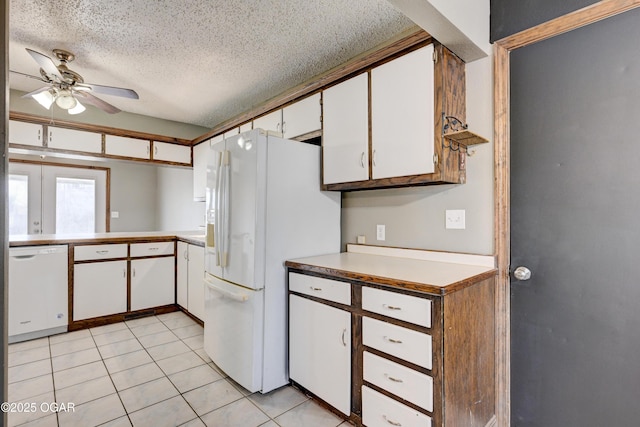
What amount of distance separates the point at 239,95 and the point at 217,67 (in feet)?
2.30

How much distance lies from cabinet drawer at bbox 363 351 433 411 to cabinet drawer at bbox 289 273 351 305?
314mm

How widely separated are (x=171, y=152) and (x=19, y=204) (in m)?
2.74

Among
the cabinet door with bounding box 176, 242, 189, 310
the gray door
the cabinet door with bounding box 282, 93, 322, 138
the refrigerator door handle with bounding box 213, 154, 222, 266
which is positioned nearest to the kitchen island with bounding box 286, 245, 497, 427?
the gray door

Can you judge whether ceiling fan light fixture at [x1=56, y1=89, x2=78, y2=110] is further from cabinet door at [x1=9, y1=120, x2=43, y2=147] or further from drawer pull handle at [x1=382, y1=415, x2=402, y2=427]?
drawer pull handle at [x1=382, y1=415, x2=402, y2=427]

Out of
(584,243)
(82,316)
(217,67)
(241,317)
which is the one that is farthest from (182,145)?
(584,243)

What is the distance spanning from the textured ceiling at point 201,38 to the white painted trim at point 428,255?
160 centimetres

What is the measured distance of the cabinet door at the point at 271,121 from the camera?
9.18ft

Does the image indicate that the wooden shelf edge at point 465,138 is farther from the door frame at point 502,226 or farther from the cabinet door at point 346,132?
the cabinet door at point 346,132

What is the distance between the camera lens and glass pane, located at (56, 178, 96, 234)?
206 inches

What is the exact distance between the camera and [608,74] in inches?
56.3

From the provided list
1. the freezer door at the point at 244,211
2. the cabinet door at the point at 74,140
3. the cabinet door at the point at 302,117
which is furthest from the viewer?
the cabinet door at the point at 74,140

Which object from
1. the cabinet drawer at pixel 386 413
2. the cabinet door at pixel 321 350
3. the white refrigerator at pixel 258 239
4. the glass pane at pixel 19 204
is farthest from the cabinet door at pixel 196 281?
the glass pane at pixel 19 204

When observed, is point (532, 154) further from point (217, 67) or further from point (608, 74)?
point (217, 67)

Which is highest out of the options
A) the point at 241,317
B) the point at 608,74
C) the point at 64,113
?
the point at 64,113
